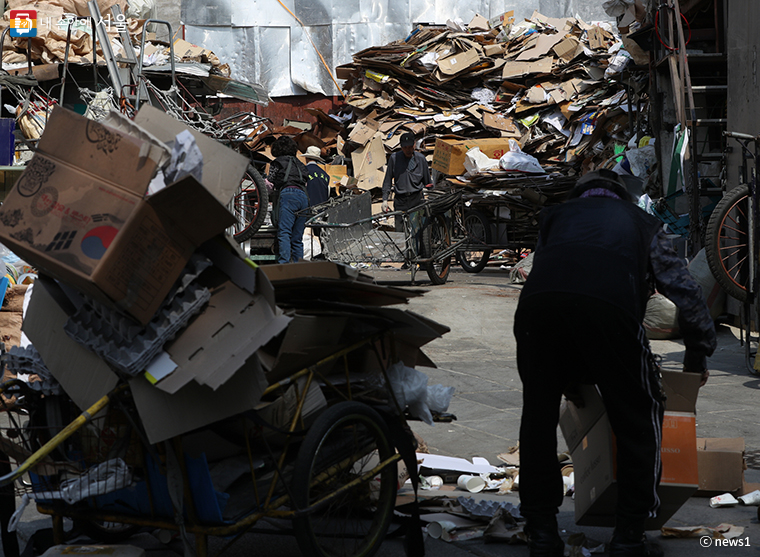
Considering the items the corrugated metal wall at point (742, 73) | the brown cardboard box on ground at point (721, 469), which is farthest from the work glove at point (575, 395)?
the corrugated metal wall at point (742, 73)

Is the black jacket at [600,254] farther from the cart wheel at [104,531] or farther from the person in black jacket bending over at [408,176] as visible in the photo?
the person in black jacket bending over at [408,176]

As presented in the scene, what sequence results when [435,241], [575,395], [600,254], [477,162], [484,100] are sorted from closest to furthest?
[600,254] → [575,395] → [435,241] → [477,162] → [484,100]

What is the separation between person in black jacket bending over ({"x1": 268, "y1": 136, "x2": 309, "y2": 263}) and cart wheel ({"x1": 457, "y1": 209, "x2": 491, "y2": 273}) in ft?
9.78

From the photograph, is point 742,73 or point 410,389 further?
point 742,73

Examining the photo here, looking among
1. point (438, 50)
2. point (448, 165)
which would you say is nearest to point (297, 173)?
point (448, 165)

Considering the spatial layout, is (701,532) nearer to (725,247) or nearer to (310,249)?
(725,247)

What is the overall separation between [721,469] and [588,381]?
3.64 feet

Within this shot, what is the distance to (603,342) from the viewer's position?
274 cm

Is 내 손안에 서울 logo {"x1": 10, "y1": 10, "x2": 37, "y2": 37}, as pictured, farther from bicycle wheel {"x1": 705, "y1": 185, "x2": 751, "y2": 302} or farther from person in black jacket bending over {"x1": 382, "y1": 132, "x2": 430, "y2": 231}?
bicycle wheel {"x1": 705, "y1": 185, "x2": 751, "y2": 302}

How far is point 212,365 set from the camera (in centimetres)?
233

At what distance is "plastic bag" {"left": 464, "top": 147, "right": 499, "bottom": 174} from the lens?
13.2 metres

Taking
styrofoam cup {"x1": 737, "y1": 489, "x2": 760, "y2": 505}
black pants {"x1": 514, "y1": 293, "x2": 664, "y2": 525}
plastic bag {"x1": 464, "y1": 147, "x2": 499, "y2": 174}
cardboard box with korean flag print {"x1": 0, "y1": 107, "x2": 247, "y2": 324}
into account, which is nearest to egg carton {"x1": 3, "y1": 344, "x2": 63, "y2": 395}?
cardboard box with korean flag print {"x1": 0, "y1": 107, "x2": 247, "y2": 324}

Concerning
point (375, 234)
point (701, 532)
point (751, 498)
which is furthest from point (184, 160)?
point (375, 234)

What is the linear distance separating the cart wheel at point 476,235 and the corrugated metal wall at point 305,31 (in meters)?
8.33
